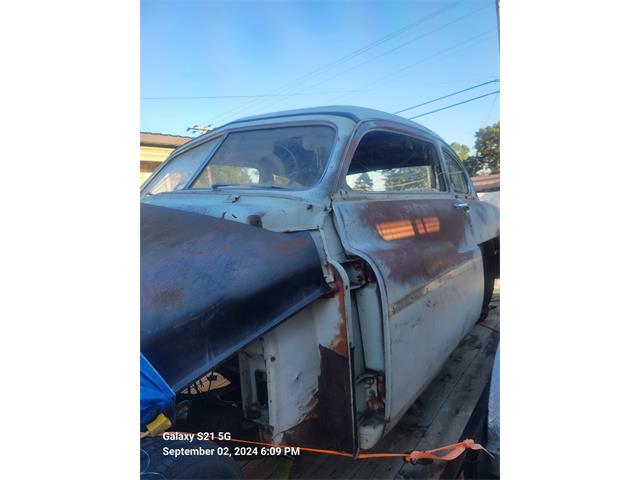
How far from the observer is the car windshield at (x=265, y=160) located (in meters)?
2.04

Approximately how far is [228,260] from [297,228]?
435 millimetres

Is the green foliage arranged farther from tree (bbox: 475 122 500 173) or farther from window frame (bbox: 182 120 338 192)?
window frame (bbox: 182 120 338 192)

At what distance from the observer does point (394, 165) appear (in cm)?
246

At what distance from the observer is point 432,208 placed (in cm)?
252

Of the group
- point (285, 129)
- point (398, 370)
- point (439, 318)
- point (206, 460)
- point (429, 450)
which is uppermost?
point (285, 129)

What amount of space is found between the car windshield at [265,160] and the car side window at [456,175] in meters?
1.46

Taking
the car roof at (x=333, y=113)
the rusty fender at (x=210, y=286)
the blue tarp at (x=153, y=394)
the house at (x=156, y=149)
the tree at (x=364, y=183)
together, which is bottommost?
the blue tarp at (x=153, y=394)

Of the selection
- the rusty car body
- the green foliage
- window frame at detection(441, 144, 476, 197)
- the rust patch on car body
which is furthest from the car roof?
the rust patch on car body

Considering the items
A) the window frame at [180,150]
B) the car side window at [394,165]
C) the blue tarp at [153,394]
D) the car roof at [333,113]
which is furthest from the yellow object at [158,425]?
the car roof at [333,113]

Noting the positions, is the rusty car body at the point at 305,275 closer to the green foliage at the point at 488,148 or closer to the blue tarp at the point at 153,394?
the blue tarp at the point at 153,394

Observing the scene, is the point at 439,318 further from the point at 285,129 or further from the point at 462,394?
the point at 285,129

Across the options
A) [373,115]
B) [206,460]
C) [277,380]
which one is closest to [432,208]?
[373,115]

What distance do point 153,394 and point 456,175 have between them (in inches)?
115

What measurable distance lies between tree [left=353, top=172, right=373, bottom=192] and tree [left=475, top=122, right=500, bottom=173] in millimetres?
583
